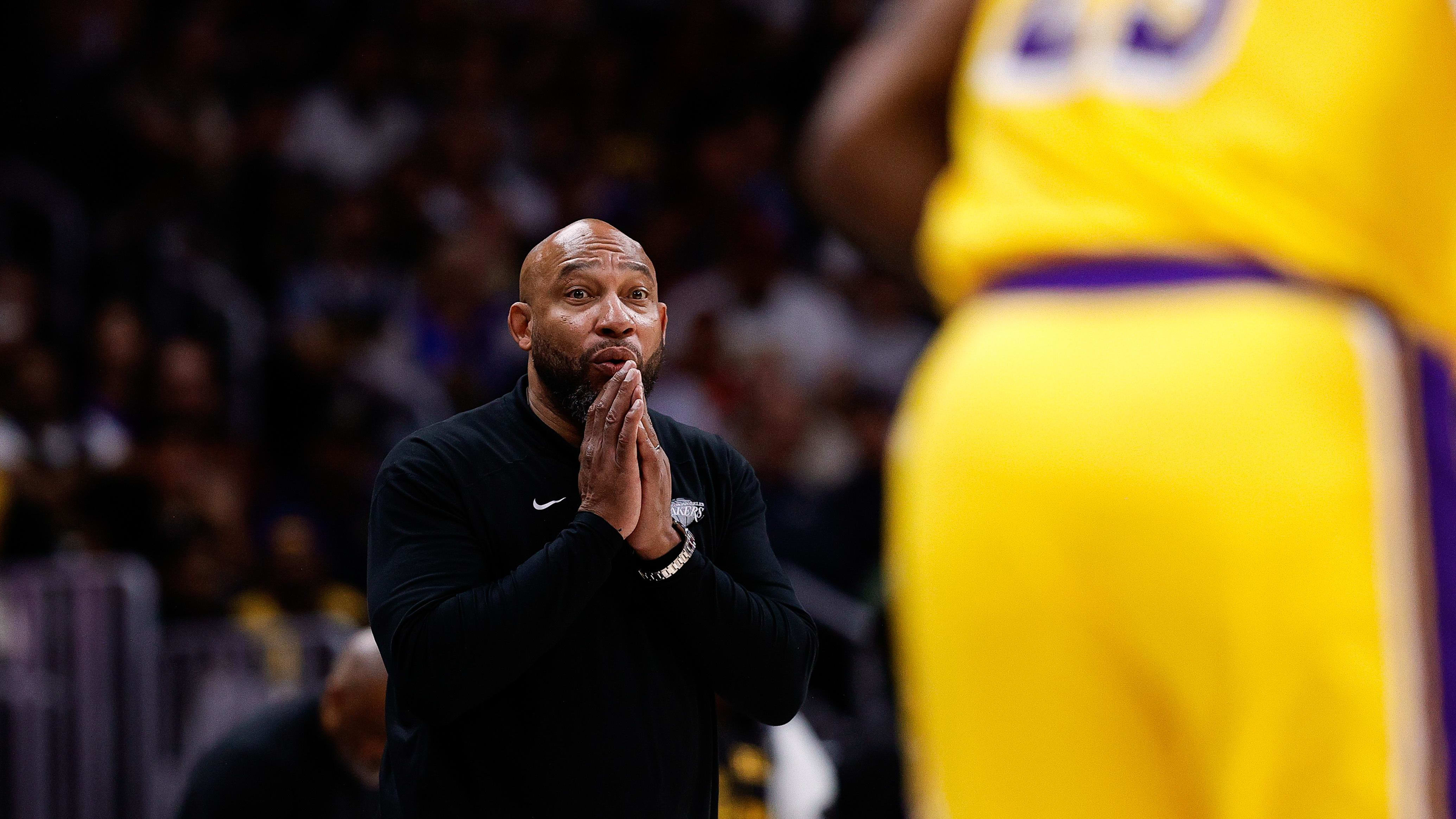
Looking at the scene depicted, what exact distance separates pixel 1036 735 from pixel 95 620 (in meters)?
5.83

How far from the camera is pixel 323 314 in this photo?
8.93m

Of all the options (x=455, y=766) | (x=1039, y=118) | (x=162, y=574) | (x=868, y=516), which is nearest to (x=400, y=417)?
(x=162, y=574)

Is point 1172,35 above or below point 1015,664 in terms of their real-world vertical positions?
above

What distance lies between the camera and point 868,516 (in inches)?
305

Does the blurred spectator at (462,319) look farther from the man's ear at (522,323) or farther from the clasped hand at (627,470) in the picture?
the clasped hand at (627,470)

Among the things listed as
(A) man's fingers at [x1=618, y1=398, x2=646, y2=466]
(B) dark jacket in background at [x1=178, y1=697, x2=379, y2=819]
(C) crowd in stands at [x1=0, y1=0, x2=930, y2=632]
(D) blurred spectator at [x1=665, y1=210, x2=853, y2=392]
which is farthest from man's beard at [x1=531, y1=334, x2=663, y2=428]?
(D) blurred spectator at [x1=665, y1=210, x2=853, y2=392]

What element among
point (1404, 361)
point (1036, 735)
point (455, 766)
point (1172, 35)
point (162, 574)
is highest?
point (1172, 35)

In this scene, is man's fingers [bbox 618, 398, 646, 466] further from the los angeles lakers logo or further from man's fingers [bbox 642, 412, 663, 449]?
the los angeles lakers logo

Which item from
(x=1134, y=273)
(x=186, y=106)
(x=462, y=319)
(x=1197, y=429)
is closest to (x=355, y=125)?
(x=186, y=106)

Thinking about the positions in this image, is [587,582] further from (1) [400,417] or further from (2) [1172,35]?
(1) [400,417]

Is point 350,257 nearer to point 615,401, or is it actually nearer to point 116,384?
point 116,384

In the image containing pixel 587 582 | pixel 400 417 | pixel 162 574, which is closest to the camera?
pixel 587 582

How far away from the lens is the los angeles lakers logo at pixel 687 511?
2.40m

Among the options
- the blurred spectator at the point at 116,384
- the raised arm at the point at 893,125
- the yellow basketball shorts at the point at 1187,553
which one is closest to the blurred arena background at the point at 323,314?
the blurred spectator at the point at 116,384
